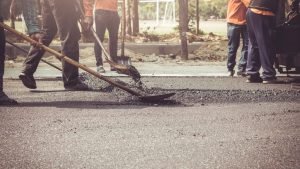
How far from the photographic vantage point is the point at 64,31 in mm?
5789

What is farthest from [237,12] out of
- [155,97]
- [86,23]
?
[155,97]

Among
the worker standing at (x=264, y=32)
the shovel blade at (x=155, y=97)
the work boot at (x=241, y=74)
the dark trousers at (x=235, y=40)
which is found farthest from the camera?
the work boot at (x=241, y=74)

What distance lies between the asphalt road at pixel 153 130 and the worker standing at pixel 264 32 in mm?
906

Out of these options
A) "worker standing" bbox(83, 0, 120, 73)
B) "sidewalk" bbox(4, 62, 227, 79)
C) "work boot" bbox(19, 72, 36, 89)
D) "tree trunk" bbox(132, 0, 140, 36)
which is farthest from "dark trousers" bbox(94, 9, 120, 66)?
"tree trunk" bbox(132, 0, 140, 36)

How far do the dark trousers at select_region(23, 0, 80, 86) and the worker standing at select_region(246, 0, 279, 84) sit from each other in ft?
8.24

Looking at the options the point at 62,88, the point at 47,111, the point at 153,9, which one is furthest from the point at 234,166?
the point at 153,9

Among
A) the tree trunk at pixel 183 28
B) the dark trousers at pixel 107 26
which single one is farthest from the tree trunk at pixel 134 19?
the dark trousers at pixel 107 26

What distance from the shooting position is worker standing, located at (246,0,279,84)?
6570 millimetres

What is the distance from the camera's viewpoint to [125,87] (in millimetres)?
4895

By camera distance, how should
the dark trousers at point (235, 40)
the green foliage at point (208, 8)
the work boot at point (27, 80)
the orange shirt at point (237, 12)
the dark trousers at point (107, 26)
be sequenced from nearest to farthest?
the work boot at point (27, 80)
the orange shirt at point (237, 12)
the dark trousers at point (235, 40)
the dark trousers at point (107, 26)
the green foliage at point (208, 8)

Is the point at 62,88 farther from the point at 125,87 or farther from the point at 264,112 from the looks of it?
the point at 264,112

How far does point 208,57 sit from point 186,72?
10.0ft

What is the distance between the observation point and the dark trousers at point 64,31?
18.8ft

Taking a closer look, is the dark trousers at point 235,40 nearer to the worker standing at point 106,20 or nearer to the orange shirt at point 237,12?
the orange shirt at point 237,12
